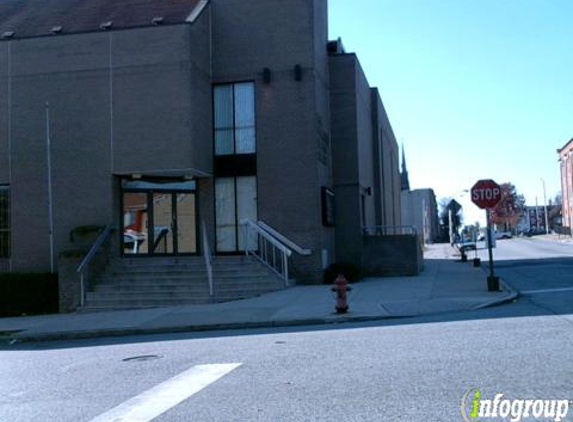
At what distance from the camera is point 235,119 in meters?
23.4

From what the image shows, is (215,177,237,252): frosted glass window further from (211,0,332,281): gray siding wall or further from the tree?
the tree

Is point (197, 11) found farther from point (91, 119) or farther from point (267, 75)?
point (91, 119)

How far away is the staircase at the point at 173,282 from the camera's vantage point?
18.7m

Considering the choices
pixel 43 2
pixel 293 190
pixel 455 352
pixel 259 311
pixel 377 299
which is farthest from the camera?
pixel 43 2

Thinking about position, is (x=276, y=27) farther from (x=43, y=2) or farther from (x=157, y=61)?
(x=43, y=2)

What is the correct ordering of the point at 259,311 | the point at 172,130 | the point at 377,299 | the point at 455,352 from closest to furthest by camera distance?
the point at 455,352 < the point at 259,311 < the point at 377,299 < the point at 172,130

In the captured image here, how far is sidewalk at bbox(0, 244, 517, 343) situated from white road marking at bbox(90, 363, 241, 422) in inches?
200

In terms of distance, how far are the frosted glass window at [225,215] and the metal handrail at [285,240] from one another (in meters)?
1.14

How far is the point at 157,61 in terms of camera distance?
69.9 ft

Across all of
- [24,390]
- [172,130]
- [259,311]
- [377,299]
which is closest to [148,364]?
[24,390]

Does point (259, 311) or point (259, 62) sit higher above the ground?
point (259, 62)

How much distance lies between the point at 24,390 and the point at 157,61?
1444 cm

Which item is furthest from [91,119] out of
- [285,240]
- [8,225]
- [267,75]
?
[285,240]
